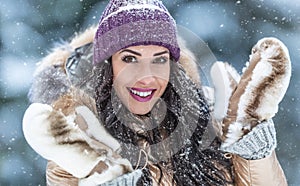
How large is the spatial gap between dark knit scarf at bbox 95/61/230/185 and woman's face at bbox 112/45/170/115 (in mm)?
28

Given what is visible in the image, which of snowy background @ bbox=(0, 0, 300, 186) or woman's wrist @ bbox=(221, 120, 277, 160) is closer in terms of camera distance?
woman's wrist @ bbox=(221, 120, 277, 160)

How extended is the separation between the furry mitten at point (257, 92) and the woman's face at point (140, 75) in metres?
0.19

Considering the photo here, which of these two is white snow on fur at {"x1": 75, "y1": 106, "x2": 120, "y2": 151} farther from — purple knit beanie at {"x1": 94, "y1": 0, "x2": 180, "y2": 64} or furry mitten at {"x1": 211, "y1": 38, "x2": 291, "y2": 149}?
furry mitten at {"x1": 211, "y1": 38, "x2": 291, "y2": 149}

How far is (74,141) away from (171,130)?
309mm

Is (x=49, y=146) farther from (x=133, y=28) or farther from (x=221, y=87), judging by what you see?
(x=221, y=87)

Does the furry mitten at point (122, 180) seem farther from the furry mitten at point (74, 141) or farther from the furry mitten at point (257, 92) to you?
the furry mitten at point (257, 92)

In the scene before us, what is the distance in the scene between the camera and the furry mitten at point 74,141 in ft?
5.90

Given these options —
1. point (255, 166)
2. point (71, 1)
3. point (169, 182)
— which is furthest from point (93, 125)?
point (71, 1)

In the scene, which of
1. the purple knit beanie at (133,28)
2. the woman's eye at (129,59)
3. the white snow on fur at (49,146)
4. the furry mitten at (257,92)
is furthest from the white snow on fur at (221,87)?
the white snow on fur at (49,146)

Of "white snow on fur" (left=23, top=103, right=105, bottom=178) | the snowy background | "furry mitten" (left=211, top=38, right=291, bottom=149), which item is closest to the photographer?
"white snow on fur" (left=23, top=103, right=105, bottom=178)

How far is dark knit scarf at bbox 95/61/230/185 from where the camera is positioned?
6.49ft

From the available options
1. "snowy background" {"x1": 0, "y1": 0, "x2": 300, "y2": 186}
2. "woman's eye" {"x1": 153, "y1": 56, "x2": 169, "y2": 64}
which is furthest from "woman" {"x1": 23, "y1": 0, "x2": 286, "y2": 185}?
"snowy background" {"x1": 0, "y1": 0, "x2": 300, "y2": 186}

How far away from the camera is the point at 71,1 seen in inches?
168

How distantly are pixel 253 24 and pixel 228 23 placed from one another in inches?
6.0
